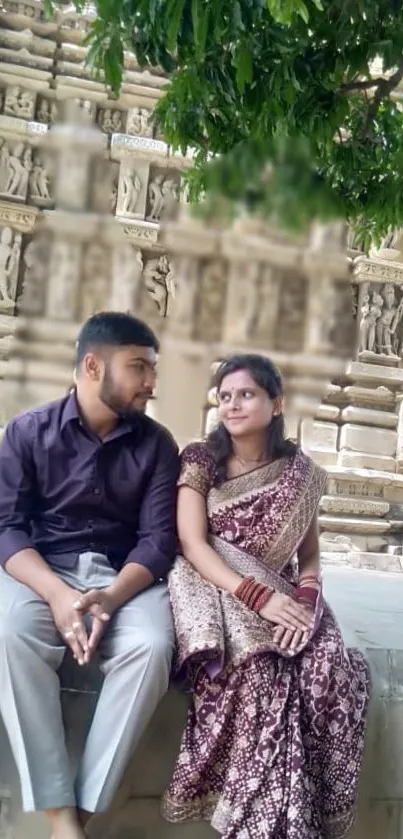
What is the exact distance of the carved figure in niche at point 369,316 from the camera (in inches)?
271

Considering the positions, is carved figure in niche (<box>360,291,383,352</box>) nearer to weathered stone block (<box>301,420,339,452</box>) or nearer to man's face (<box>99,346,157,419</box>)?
weathered stone block (<box>301,420,339,452</box>)

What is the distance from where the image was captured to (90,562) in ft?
5.57

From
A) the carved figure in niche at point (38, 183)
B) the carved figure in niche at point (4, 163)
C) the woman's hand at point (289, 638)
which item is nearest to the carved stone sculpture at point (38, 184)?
the carved figure in niche at point (38, 183)

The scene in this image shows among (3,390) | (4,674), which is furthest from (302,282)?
(4,674)

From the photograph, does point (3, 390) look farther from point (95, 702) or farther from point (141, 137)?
point (95, 702)

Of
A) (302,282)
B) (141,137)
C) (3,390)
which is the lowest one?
(3,390)

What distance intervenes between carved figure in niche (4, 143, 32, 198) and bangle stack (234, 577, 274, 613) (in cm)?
539

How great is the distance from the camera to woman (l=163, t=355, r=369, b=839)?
57.7 inches

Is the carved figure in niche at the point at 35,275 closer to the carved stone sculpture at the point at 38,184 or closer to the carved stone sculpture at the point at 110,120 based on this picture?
the carved stone sculpture at the point at 38,184

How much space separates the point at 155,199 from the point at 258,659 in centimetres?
563

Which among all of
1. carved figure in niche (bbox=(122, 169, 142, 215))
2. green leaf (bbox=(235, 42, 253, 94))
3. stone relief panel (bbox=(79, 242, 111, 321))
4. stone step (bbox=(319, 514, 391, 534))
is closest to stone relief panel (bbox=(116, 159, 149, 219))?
carved figure in niche (bbox=(122, 169, 142, 215))

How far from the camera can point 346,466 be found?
6637 millimetres

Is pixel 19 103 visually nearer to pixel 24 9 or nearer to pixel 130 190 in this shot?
pixel 24 9

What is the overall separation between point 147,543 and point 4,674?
0.41m
